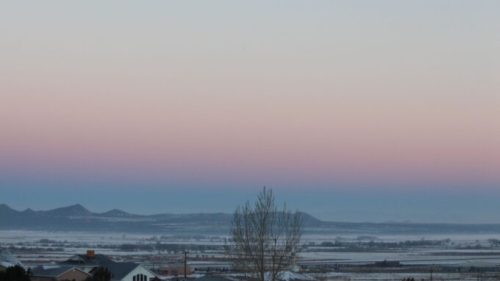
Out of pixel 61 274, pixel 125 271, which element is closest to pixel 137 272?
pixel 125 271

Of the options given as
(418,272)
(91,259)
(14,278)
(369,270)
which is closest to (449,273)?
(418,272)

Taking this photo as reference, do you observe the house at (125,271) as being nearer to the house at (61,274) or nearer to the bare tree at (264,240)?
the house at (61,274)

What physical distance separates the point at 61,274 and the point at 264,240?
50.1 feet

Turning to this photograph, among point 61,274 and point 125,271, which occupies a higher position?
point 125,271

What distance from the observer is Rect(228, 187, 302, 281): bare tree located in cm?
4397

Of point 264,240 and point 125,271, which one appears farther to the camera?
point 125,271

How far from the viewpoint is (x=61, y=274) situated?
5444 cm

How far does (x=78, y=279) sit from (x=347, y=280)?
31958mm

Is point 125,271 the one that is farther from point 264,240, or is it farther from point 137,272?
point 264,240

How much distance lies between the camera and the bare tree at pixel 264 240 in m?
44.0

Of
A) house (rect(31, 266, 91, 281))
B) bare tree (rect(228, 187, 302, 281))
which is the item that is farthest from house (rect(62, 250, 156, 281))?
bare tree (rect(228, 187, 302, 281))

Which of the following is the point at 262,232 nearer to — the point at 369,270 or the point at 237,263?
the point at 237,263

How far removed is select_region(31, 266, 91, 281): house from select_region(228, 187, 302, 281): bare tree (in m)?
11.8

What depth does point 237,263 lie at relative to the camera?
45.3 meters
